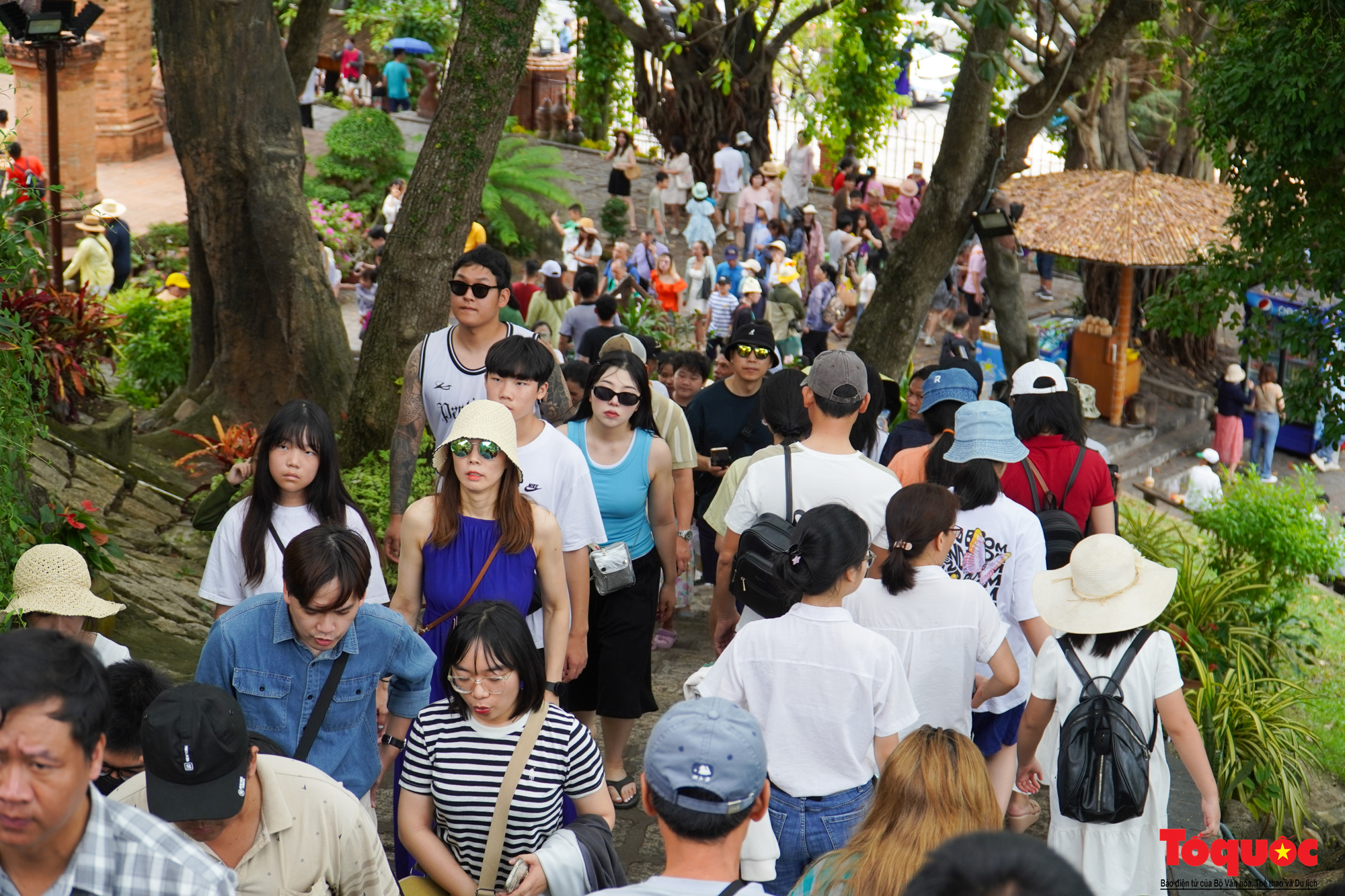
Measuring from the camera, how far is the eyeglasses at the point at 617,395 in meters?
4.86

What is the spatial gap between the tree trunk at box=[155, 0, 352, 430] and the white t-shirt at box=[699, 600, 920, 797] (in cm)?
585

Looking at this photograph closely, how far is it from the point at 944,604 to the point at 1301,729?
148 inches

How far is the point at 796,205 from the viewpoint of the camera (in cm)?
2297

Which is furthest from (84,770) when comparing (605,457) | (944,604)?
(605,457)

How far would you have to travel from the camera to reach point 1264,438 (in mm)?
17453

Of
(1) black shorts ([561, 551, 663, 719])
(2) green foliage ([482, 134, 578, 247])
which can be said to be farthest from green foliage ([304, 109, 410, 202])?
(1) black shorts ([561, 551, 663, 719])

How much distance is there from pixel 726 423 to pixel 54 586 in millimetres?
3234

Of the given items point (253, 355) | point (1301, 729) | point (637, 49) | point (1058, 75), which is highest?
point (637, 49)

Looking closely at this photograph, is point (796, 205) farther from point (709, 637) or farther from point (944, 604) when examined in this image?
point (944, 604)

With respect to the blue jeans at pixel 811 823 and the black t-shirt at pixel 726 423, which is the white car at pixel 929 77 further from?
the blue jeans at pixel 811 823

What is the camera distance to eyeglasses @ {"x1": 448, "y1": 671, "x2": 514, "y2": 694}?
3.22 metres

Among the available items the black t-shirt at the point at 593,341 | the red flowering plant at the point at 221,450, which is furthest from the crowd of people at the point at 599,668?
the red flowering plant at the point at 221,450

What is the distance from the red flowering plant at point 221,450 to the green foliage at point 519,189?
33.0ft

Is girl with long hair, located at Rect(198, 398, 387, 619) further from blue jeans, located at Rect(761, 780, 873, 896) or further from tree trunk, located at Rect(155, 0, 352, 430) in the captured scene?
tree trunk, located at Rect(155, 0, 352, 430)
